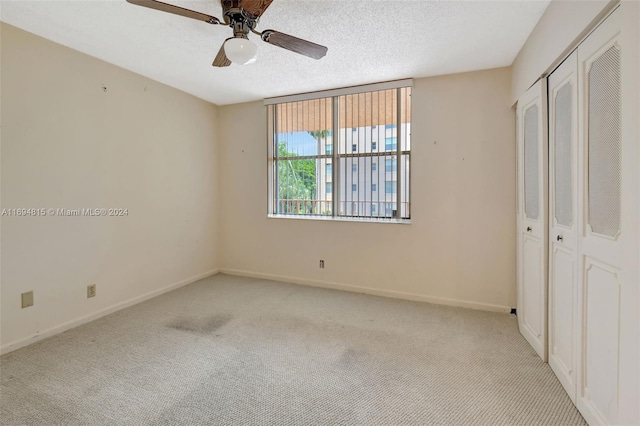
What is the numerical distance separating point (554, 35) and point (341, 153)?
2311mm

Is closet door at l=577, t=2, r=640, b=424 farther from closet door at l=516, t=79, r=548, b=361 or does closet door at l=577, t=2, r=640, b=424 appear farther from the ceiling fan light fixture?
the ceiling fan light fixture

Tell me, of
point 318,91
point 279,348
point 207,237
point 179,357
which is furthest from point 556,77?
point 207,237

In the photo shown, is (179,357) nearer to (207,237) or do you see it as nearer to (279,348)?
(279,348)

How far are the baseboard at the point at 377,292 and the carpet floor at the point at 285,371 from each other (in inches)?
5.2

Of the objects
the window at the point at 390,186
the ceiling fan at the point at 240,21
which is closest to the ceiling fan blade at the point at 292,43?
the ceiling fan at the point at 240,21

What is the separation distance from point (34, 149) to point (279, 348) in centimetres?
258

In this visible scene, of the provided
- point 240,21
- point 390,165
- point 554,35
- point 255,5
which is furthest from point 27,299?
point 554,35

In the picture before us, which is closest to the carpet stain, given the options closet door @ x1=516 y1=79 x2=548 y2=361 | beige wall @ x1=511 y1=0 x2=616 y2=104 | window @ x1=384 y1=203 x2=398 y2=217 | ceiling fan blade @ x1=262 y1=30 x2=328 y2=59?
window @ x1=384 y1=203 x2=398 y2=217

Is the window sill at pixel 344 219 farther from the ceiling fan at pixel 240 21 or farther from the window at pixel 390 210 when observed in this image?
the ceiling fan at pixel 240 21

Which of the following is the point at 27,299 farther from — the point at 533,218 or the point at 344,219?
the point at 533,218

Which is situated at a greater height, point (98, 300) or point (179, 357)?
point (98, 300)

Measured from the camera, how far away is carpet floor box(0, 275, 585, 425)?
1635mm

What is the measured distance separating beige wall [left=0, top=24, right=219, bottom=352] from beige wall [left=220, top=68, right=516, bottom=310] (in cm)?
165

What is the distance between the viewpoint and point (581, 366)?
1601 mm
